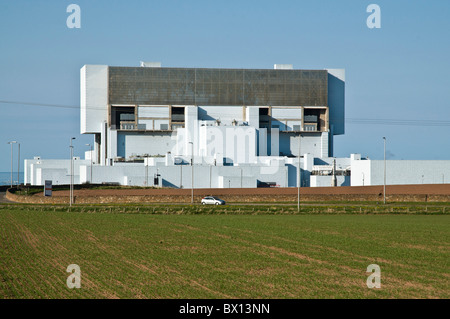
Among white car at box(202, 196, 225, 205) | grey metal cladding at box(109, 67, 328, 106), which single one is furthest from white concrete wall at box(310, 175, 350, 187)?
white car at box(202, 196, 225, 205)

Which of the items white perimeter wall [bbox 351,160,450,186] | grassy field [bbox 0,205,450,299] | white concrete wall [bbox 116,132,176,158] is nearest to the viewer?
grassy field [bbox 0,205,450,299]

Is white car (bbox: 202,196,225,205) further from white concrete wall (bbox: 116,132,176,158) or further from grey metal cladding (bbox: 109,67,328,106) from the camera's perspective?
grey metal cladding (bbox: 109,67,328,106)

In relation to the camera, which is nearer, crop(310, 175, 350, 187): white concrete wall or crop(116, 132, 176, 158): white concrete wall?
crop(310, 175, 350, 187): white concrete wall

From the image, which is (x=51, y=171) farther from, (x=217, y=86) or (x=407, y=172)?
(x=407, y=172)

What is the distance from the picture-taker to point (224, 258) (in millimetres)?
23531

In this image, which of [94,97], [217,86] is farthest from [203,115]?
[94,97]

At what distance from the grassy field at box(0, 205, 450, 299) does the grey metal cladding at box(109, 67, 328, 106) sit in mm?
70118

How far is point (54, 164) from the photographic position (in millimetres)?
111250

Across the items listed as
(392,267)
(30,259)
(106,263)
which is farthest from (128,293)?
(392,267)

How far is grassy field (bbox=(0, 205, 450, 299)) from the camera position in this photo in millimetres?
17258

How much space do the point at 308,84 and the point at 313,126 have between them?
770cm

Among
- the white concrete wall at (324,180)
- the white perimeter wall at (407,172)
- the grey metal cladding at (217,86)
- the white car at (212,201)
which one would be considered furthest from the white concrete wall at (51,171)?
the white perimeter wall at (407,172)

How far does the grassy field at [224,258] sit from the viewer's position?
17258 mm

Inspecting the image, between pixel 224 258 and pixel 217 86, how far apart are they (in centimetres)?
8990
